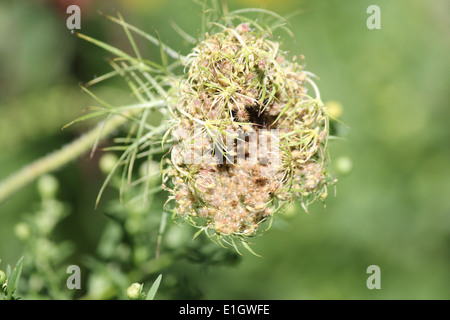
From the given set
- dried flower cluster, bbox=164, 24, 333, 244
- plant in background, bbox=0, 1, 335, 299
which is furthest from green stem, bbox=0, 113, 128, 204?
dried flower cluster, bbox=164, 24, 333, 244

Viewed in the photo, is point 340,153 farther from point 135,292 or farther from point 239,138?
point 135,292

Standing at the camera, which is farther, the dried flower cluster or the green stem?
the green stem

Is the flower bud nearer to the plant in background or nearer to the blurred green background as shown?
the plant in background

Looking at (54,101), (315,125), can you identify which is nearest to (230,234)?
(315,125)

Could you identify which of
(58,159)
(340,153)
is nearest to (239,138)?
(58,159)

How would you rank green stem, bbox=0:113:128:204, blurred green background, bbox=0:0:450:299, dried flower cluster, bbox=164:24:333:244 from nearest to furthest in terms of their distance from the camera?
dried flower cluster, bbox=164:24:333:244 → green stem, bbox=0:113:128:204 → blurred green background, bbox=0:0:450:299

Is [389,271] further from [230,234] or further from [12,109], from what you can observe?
[12,109]
